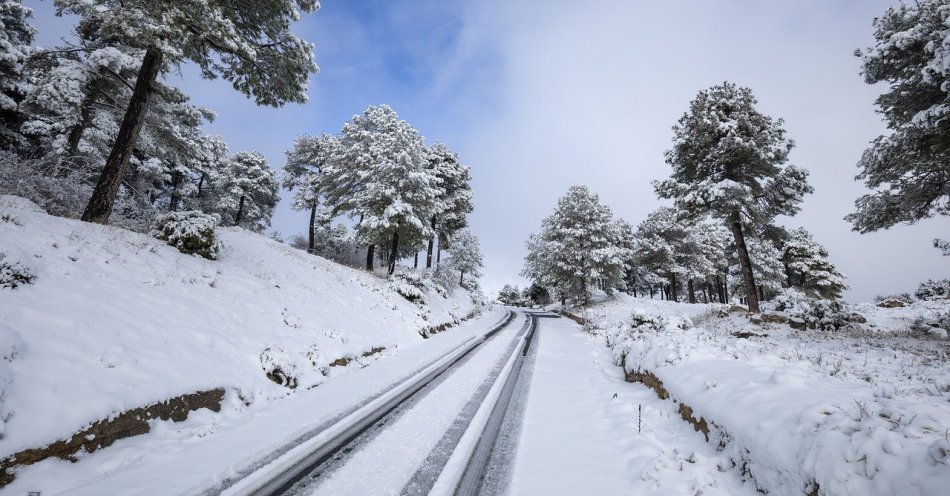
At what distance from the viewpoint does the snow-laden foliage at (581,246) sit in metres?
26.8

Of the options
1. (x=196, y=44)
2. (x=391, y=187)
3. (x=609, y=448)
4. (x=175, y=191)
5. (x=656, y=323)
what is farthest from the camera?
(x=175, y=191)

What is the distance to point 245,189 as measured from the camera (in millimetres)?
34500

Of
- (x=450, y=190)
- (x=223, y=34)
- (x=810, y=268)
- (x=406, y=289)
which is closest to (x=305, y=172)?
(x=450, y=190)

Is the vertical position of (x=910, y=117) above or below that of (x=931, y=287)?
above

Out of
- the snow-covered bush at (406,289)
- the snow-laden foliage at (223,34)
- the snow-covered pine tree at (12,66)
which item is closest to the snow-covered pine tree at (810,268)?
the snow-covered bush at (406,289)

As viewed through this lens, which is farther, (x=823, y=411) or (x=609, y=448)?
(x=609, y=448)

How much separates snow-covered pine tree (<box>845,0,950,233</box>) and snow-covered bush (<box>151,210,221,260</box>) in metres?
18.6

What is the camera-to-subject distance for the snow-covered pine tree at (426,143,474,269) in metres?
27.8

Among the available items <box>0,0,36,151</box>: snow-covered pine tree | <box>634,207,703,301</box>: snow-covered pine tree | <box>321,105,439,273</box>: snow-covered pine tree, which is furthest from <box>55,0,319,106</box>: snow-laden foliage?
<box>634,207,703,301</box>: snow-covered pine tree

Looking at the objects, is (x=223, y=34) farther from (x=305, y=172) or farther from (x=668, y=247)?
(x=668, y=247)

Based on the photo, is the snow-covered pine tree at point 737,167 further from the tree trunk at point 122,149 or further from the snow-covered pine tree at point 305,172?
the snow-covered pine tree at point 305,172

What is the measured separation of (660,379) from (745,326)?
8.45 m

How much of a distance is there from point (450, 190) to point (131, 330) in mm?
24387

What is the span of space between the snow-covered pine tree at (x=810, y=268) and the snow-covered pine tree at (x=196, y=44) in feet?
151
